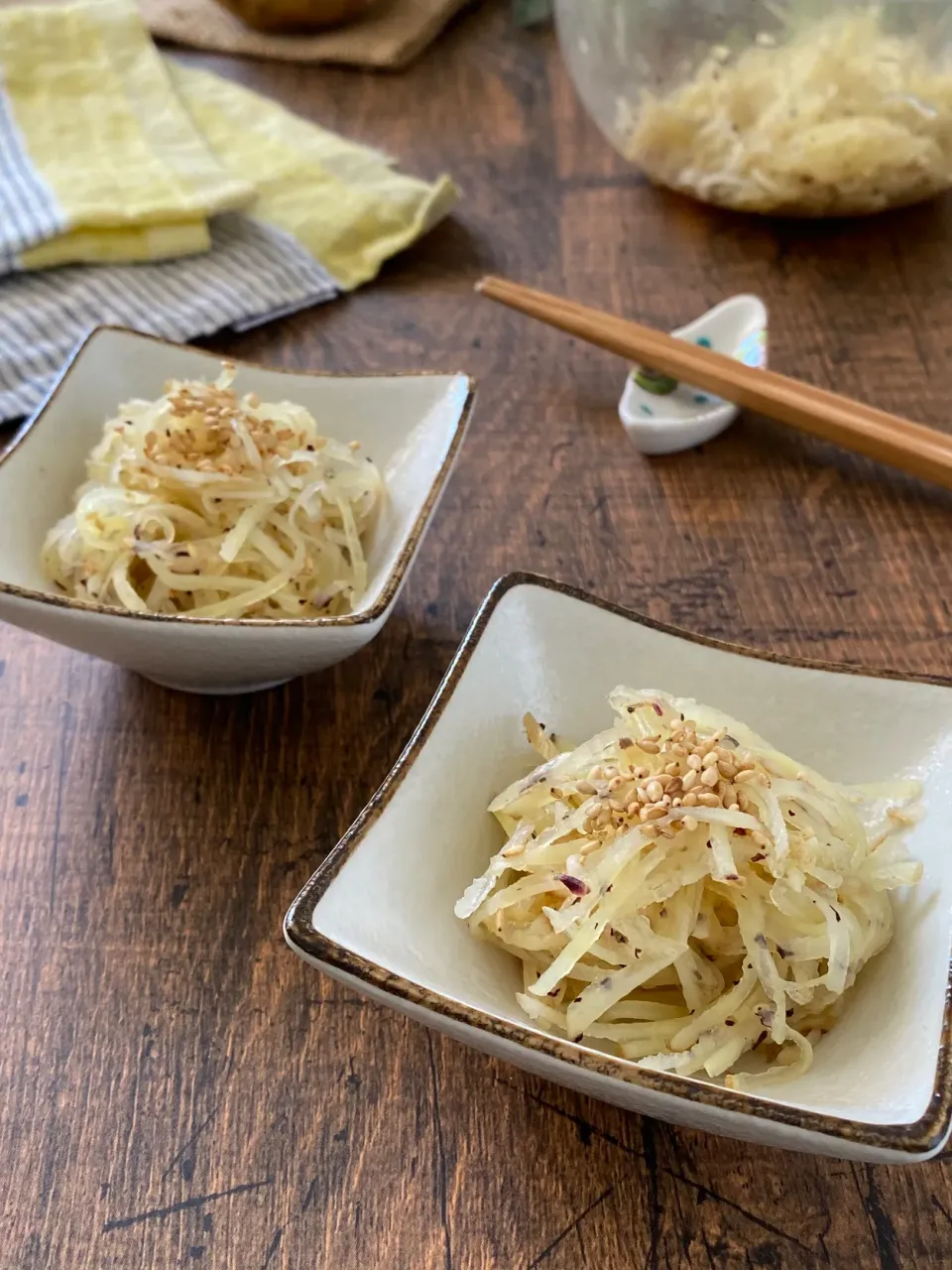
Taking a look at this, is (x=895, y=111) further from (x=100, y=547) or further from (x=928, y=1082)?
(x=928, y=1082)

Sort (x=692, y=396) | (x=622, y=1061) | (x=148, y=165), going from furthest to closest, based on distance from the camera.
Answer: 1. (x=148, y=165)
2. (x=692, y=396)
3. (x=622, y=1061)

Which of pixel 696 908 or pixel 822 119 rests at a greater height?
pixel 822 119

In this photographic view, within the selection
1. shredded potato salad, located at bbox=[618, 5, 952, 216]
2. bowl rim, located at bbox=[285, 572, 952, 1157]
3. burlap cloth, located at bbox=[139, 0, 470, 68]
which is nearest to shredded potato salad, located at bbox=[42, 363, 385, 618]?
bowl rim, located at bbox=[285, 572, 952, 1157]

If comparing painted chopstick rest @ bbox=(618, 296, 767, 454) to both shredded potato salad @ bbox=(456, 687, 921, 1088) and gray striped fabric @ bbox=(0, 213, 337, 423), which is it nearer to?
gray striped fabric @ bbox=(0, 213, 337, 423)

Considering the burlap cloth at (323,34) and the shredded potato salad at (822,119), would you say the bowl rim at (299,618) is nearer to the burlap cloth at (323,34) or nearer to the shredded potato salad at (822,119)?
the shredded potato salad at (822,119)

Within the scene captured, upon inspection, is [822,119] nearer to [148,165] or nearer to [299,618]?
[148,165]

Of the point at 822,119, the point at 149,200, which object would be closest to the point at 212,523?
the point at 149,200

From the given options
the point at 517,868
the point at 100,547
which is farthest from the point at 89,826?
the point at 517,868
